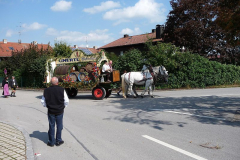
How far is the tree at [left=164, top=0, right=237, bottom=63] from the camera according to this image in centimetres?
2692

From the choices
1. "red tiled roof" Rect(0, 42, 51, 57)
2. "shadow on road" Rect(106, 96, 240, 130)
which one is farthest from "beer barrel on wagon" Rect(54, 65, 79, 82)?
"red tiled roof" Rect(0, 42, 51, 57)

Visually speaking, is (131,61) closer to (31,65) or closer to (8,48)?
(31,65)

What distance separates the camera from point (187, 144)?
214 inches

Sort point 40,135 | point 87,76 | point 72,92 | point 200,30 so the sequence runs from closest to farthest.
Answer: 1. point 40,135
2. point 87,76
3. point 72,92
4. point 200,30

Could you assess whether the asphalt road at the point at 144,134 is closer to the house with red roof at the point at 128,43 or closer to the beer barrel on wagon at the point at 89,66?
the beer barrel on wagon at the point at 89,66

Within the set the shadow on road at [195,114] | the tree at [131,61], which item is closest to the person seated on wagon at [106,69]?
the shadow on road at [195,114]

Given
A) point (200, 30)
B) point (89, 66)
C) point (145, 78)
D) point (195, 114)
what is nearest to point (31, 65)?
point (89, 66)

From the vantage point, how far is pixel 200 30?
2711 centimetres

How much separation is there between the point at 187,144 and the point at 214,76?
711 inches

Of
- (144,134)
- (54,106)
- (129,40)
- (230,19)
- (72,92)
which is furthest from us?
(129,40)

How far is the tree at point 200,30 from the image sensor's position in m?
26.9

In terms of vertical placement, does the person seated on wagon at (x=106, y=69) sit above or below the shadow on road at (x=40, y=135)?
above

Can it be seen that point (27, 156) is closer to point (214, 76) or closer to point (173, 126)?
point (173, 126)

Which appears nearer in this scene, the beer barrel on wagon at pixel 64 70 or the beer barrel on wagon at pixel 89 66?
the beer barrel on wagon at pixel 89 66
